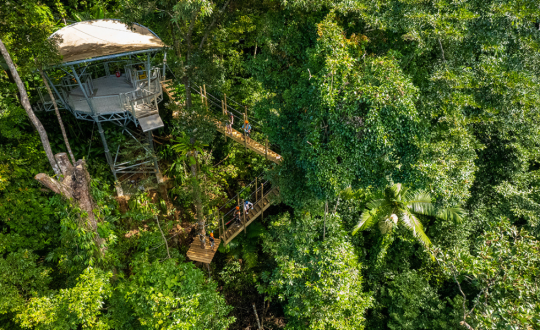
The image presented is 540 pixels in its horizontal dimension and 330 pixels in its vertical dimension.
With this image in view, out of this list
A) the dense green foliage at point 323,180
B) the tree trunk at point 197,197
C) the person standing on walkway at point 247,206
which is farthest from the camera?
the person standing on walkway at point 247,206

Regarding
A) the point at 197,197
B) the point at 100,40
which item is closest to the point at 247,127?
the point at 197,197

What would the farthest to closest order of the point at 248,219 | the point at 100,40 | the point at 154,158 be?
the point at 248,219, the point at 154,158, the point at 100,40

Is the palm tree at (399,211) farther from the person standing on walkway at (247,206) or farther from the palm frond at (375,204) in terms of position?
the person standing on walkway at (247,206)

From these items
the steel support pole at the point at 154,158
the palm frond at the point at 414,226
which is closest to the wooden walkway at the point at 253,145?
the steel support pole at the point at 154,158

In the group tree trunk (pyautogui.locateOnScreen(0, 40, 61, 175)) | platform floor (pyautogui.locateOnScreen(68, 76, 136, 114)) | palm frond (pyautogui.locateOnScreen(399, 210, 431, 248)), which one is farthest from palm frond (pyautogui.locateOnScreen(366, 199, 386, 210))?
tree trunk (pyautogui.locateOnScreen(0, 40, 61, 175))

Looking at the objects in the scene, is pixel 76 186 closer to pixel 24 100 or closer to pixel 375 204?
pixel 24 100

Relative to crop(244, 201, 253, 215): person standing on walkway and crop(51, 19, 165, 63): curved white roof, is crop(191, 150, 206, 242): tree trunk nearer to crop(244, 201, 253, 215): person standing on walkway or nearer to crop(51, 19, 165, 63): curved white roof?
crop(244, 201, 253, 215): person standing on walkway
